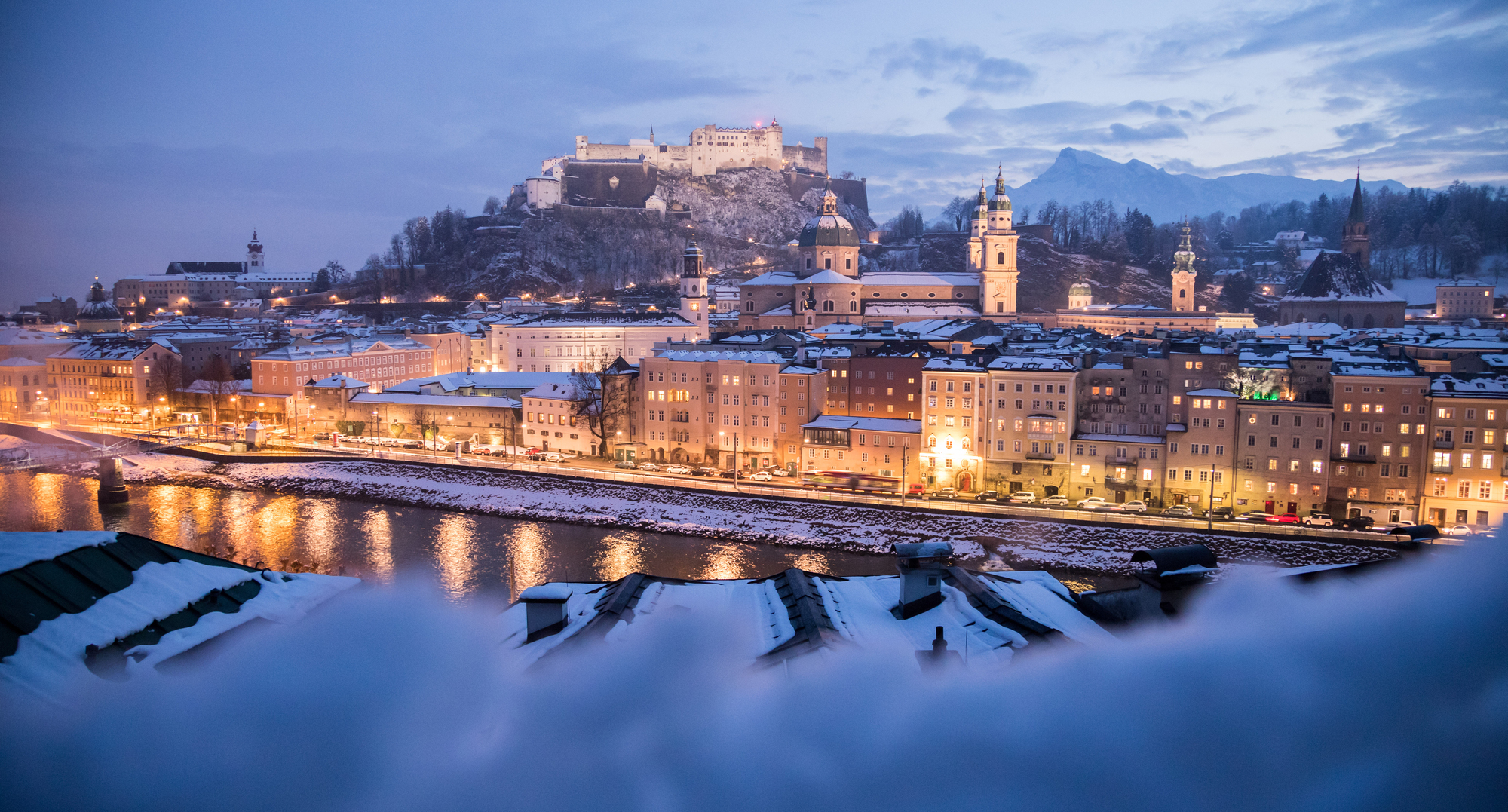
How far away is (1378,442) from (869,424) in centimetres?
740

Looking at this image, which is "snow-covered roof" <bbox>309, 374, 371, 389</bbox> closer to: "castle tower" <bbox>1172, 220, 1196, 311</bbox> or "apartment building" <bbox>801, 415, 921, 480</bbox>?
"apartment building" <bbox>801, 415, 921, 480</bbox>

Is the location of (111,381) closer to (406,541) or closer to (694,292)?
(406,541)

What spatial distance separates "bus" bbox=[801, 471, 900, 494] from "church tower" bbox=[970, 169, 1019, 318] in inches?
705

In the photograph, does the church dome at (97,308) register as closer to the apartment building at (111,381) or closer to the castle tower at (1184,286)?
the apartment building at (111,381)

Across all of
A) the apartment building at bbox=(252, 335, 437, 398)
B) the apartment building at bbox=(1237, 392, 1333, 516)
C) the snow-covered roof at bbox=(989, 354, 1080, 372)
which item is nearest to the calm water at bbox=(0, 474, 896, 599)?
the snow-covered roof at bbox=(989, 354, 1080, 372)

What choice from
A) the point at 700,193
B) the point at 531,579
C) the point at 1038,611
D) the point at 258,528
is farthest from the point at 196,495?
the point at 700,193

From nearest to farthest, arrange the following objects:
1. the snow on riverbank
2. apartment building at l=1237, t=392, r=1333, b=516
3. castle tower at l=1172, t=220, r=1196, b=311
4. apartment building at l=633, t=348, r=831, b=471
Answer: the snow on riverbank, apartment building at l=1237, t=392, r=1333, b=516, apartment building at l=633, t=348, r=831, b=471, castle tower at l=1172, t=220, r=1196, b=311

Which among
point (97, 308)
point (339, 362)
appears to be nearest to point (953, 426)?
point (339, 362)

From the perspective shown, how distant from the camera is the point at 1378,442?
12.7 m

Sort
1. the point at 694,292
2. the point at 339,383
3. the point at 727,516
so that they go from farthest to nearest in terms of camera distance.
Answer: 1. the point at 694,292
2. the point at 339,383
3. the point at 727,516

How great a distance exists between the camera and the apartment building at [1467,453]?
1195cm

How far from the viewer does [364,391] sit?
2145 cm

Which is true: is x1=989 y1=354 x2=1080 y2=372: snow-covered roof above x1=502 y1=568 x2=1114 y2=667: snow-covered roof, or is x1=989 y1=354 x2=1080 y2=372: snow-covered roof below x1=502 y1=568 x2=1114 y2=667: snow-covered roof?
above

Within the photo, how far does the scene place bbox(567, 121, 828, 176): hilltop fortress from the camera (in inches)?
1939
